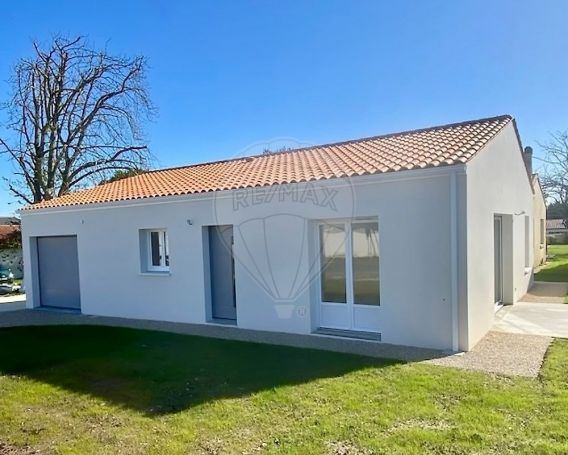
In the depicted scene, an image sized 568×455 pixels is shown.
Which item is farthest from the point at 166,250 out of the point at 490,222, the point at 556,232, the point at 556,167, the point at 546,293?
the point at 556,232

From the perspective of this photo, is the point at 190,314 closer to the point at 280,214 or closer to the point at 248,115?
Answer: the point at 280,214

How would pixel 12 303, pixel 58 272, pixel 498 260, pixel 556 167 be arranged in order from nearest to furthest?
pixel 498 260 → pixel 58 272 → pixel 12 303 → pixel 556 167

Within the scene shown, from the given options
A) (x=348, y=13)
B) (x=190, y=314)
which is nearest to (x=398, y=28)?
(x=348, y=13)

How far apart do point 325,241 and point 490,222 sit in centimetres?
433

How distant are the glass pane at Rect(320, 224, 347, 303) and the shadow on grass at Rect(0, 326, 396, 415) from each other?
6.40ft

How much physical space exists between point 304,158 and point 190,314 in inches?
266

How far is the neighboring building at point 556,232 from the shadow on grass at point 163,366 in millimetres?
56119

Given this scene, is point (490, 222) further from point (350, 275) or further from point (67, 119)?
point (67, 119)

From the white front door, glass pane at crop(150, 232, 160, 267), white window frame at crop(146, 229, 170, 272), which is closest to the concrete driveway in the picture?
the white front door

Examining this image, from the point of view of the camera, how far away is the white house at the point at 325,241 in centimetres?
904

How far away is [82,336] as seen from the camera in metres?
11.8

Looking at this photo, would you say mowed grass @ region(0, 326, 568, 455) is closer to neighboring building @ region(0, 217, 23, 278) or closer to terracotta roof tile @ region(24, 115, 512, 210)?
terracotta roof tile @ region(24, 115, 512, 210)

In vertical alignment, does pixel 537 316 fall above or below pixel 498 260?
below

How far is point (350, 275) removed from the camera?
33.9ft
